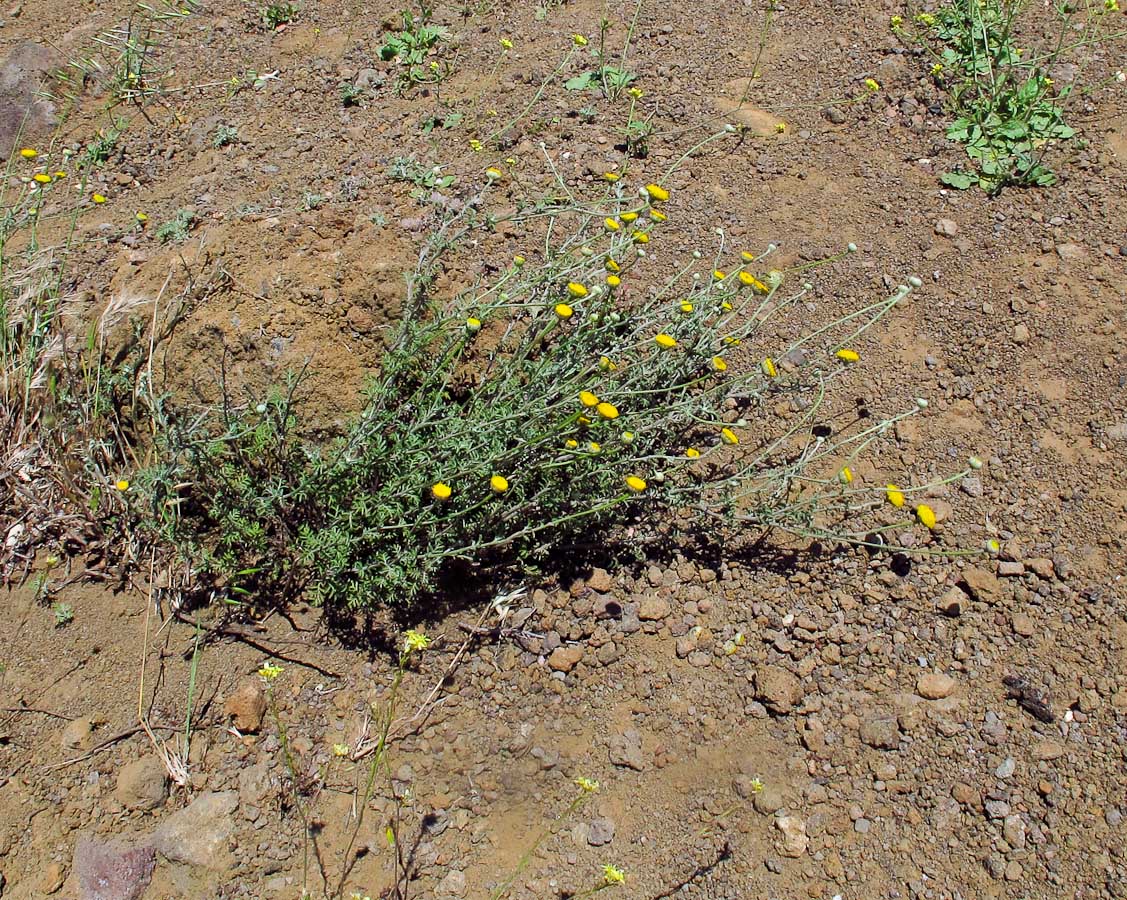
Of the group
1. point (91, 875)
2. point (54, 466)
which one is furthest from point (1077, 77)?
point (91, 875)

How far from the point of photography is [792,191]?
4199 millimetres

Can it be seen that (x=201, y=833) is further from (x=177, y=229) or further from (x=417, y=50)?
(x=417, y=50)

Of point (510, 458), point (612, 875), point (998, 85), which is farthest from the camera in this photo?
point (998, 85)

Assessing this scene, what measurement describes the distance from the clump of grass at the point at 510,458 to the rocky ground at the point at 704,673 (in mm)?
171

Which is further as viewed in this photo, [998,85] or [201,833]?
[998,85]

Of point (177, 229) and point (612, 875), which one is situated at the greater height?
point (177, 229)

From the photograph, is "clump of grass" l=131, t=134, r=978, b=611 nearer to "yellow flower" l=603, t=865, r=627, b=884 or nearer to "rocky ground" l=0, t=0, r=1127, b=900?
"rocky ground" l=0, t=0, r=1127, b=900

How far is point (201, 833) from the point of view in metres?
2.62

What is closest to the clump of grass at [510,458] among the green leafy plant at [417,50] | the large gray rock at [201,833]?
the large gray rock at [201,833]

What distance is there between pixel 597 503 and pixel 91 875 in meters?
1.81

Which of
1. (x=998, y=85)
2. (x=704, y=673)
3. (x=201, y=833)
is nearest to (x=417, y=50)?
(x=998, y=85)

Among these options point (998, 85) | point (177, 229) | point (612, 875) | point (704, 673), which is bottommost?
point (704, 673)

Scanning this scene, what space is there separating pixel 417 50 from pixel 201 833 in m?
4.02

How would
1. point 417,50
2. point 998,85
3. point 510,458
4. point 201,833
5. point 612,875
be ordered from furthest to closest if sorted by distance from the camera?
point 417,50 < point 998,85 < point 510,458 < point 201,833 < point 612,875
